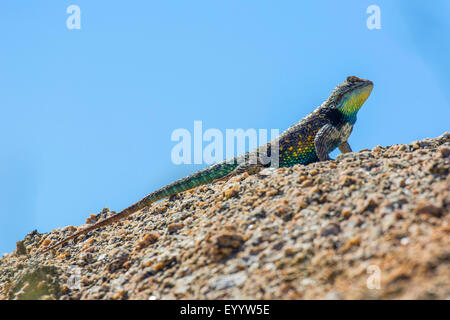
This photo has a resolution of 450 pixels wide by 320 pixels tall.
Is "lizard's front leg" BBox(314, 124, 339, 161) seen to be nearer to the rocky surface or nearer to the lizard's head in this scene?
the lizard's head

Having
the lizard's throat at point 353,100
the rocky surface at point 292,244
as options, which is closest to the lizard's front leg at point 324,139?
the lizard's throat at point 353,100

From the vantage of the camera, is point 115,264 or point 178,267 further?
point 115,264

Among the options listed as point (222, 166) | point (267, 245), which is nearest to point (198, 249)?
point (267, 245)

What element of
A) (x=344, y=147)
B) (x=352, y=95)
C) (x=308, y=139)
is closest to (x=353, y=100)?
(x=352, y=95)

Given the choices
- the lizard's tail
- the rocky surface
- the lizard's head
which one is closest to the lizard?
the lizard's head

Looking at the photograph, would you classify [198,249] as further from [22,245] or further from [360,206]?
[22,245]
